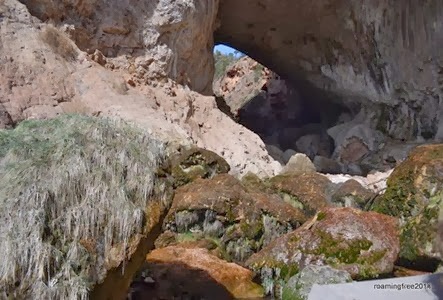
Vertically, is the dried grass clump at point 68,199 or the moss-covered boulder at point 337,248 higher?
the dried grass clump at point 68,199

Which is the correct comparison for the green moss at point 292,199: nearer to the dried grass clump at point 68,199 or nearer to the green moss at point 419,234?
the green moss at point 419,234

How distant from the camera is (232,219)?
1025cm

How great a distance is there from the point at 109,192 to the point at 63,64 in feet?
31.4

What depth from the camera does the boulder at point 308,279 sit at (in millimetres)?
7223

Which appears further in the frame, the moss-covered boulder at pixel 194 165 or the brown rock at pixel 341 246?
the moss-covered boulder at pixel 194 165

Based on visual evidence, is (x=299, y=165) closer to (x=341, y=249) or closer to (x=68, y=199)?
(x=341, y=249)

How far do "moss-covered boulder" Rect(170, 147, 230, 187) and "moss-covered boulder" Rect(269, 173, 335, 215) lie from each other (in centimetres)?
141

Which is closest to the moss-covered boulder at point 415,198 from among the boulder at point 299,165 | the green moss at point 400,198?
the green moss at point 400,198

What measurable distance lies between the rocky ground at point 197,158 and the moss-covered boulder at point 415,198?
3 cm

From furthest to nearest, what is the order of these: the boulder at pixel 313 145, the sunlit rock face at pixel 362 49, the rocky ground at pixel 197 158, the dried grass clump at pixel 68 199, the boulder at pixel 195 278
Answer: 1. the boulder at pixel 313 145
2. the sunlit rock face at pixel 362 49
3. the boulder at pixel 195 278
4. the rocky ground at pixel 197 158
5. the dried grass clump at pixel 68 199

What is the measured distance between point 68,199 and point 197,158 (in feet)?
25.7

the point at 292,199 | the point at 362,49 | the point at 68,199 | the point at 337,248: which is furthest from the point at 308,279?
the point at 362,49

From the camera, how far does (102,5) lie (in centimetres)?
1534

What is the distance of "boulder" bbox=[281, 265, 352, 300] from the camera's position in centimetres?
722
